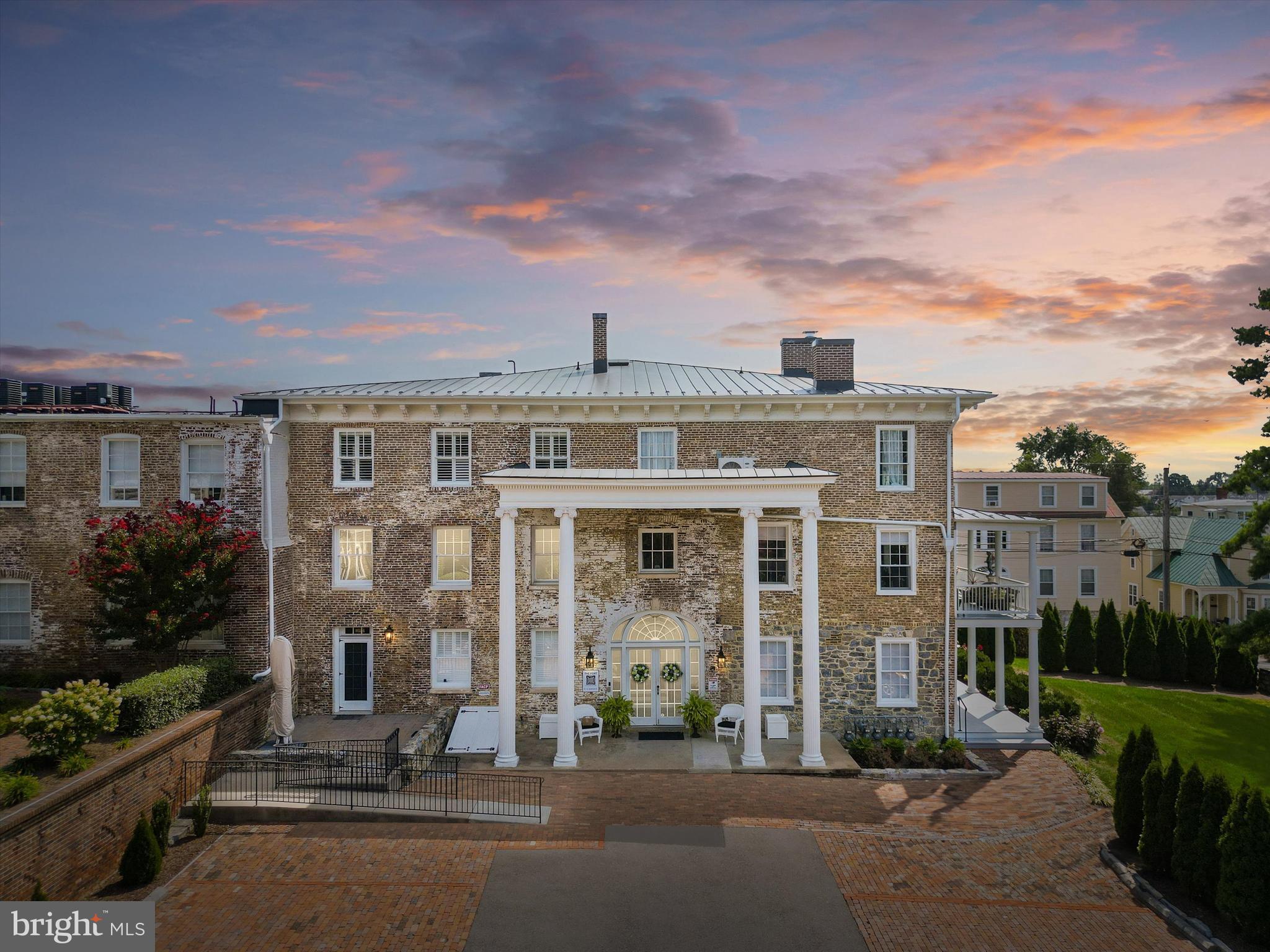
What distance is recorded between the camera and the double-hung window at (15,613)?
20719 millimetres

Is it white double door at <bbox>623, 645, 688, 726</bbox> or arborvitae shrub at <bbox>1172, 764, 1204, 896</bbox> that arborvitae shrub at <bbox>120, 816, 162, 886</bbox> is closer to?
white double door at <bbox>623, 645, 688, 726</bbox>

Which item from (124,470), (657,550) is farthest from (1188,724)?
(124,470)

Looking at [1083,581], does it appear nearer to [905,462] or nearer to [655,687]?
[905,462]

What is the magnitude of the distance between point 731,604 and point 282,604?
485 inches

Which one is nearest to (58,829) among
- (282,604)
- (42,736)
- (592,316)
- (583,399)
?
(42,736)

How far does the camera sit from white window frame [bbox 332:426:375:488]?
21.6 metres

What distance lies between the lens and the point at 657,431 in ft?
70.8

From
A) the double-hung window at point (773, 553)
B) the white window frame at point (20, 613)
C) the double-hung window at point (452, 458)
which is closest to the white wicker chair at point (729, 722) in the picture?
the double-hung window at point (773, 553)

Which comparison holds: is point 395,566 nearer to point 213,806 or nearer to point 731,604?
point 213,806

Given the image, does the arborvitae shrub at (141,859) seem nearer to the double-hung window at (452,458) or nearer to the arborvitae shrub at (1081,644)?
the double-hung window at (452,458)

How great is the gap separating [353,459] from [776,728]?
13832mm

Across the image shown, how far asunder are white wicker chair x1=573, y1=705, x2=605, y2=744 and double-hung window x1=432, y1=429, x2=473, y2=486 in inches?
272

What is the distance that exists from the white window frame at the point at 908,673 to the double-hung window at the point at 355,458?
49.0 feet

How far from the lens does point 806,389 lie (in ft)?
73.0
